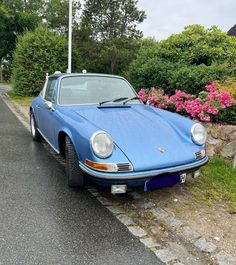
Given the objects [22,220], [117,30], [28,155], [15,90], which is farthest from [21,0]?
[22,220]

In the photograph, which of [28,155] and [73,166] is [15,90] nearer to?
[28,155]

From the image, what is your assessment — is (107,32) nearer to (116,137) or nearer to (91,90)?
(91,90)

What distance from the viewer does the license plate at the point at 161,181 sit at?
10.3 feet

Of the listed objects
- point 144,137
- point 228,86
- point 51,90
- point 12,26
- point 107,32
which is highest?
point 12,26

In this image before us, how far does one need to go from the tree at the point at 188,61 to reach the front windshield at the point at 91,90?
2080mm

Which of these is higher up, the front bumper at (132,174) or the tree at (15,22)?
the tree at (15,22)

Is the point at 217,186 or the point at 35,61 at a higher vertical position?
the point at 35,61

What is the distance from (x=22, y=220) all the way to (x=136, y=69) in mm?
5889

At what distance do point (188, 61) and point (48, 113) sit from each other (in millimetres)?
4388

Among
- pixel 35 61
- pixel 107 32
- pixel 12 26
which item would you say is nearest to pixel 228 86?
pixel 35 61

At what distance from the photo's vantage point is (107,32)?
3034 centimetres

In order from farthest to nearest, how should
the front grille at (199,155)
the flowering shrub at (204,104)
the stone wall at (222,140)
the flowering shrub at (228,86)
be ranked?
the flowering shrub at (228,86), the flowering shrub at (204,104), the stone wall at (222,140), the front grille at (199,155)

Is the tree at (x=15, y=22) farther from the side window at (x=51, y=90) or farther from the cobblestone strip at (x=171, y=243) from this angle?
the cobblestone strip at (x=171, y=243)

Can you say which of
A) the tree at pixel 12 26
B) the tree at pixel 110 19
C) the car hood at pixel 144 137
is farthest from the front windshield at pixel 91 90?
the tree at pixel 12 26
